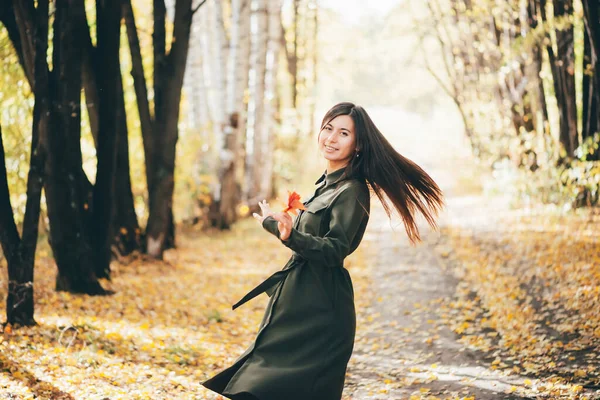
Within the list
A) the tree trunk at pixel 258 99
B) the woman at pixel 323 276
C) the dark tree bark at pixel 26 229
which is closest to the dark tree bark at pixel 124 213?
the dark tree bark at pixel 26 229

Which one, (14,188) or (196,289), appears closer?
(196,289)

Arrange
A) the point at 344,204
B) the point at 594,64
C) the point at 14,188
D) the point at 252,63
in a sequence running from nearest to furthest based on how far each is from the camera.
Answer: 1. the point at 344,204
2. the point at 594,64
3. the point at 14,188
4. the point at 252,63

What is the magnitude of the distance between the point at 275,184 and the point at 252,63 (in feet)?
20.1

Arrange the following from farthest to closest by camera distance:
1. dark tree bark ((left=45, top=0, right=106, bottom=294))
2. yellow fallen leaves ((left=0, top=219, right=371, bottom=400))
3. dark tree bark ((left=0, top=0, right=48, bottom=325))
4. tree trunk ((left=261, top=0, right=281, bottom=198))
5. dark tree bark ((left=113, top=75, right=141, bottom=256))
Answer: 1. tree trunk ((left=261, top=0, right=281, bottom=198))
2. dark tree bark ((left=113, top=75, right=141, bottom=256))
3. dark tree bark ((left=45, top=0, right=106, bottom=294))
4. dark tree bark ((left=0, top=0, right=48, bottom=325))
5. yellow fallen leaves ((left=0, top=219, right=371, bottom=400))

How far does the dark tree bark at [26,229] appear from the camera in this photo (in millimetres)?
5855

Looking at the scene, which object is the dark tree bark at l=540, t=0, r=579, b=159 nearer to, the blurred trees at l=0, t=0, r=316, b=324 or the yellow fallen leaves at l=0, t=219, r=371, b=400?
the yellow fallen leaves at l=0, t=219, r=371, b=400

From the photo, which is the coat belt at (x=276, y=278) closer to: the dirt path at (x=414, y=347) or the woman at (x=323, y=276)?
the woman at (x=323, y=276)

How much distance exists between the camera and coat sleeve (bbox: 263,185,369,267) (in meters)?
Result: 3.19

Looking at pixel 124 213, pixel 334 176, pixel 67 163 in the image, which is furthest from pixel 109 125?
pixel 334 176

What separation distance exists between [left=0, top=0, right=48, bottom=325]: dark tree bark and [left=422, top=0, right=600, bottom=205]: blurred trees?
6.82m

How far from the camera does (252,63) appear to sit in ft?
52.7

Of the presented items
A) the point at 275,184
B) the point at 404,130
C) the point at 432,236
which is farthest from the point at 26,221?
the point at 404,130

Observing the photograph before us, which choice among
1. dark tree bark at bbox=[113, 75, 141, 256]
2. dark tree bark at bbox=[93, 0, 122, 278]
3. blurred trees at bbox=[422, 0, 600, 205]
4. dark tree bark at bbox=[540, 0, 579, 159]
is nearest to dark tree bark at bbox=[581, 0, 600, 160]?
blurred trees at bbox=[422, 0, 600, 205]

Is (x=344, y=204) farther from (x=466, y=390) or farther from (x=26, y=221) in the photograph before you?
(x=26, y=221)
